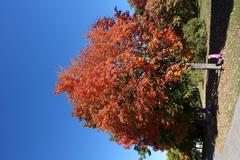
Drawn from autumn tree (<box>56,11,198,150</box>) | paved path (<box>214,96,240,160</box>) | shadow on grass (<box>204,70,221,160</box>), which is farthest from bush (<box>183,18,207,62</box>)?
paved path (<box>214,96,240,160</box>)

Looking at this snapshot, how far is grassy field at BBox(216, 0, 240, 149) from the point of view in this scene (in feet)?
74.1

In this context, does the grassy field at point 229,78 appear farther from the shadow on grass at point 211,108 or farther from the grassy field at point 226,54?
the shadow on grass at point 211,108

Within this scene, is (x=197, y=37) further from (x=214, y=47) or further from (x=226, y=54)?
(x=226, y=54)

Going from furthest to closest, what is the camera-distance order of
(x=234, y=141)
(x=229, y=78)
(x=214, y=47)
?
(x=214, y=47)
(x=229, y=78)
(x=234, y=141)

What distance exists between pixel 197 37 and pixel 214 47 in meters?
4.71

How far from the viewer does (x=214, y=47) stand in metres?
30.3

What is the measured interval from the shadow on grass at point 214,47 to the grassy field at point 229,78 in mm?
1244

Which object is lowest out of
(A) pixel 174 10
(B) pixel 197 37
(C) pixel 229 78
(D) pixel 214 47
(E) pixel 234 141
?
(E) pixel 234 141

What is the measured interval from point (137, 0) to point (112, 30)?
16.5 m

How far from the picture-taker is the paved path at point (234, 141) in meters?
19.9

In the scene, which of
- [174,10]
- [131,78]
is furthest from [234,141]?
[174,10]

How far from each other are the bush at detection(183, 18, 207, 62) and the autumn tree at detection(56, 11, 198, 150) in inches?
189

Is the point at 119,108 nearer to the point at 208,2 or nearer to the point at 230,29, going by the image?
the point at 230,29

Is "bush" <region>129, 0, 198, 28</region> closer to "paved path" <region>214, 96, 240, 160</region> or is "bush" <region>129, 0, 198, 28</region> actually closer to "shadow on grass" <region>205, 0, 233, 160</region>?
"shadow on grass" <region>205, 0, 233, 160</region>
